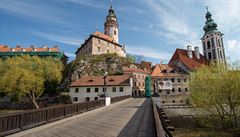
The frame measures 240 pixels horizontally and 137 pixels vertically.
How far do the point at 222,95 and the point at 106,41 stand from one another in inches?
2171

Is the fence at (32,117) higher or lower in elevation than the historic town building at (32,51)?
lower

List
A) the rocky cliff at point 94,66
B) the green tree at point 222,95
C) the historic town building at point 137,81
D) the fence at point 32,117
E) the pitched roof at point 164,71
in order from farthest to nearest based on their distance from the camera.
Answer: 1. the rocky cliff at point 94,66
2. the historic town building at point 137,81
3. the pitched roof at point 164,71
4. the green tree at point 222,95
5. the fence at point 32,117

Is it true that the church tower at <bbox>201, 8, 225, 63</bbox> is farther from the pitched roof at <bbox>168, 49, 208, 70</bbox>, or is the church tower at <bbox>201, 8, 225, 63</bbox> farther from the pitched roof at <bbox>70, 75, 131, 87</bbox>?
the pitched roof at <bbox>70, 75, 131, 87</bbox>

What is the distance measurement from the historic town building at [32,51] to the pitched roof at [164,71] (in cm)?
4008

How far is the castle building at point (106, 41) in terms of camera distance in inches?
2532

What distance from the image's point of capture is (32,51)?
2653 inches

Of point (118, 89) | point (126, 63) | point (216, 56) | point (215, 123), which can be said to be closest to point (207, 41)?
point (216, 56)

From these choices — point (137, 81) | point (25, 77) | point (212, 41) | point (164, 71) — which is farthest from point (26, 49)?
point (212, 41)

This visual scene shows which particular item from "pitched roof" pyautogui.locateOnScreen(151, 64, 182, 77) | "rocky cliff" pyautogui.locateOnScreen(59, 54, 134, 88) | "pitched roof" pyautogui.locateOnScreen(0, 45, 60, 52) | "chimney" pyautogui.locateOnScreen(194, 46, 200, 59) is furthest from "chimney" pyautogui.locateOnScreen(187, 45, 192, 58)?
"pitched roof" pyautogui.locateOnScreen(0, 45, 60, 52)

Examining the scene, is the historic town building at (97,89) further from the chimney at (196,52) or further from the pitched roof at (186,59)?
the chimney at (196,52)

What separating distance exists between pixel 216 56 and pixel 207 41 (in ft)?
27.0

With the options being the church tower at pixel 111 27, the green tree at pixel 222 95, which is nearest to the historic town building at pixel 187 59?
the church tower at pixel 111 27

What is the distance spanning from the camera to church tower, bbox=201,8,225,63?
6638 centimetres

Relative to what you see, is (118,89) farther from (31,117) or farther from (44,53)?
(44,53)
